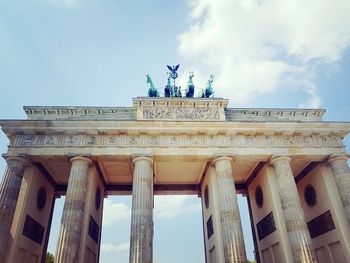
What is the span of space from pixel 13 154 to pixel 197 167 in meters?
13.4

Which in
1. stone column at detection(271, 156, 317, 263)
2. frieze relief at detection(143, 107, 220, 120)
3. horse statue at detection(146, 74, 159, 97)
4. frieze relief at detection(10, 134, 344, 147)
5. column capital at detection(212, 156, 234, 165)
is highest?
horse statue at detection(146, 74, 159, 97)

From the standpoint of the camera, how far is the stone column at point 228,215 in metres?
14.8

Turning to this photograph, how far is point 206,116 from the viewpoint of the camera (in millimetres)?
19672

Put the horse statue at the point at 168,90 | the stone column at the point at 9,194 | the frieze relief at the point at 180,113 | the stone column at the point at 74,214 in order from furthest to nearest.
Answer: the horse statue at the point at 168,90, the frieze relief at the point at 180,113, the stone column at the point at 9,194, the stone column at the point at 74,214

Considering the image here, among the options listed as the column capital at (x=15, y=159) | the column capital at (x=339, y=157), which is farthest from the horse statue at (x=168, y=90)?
the column capital at (x=339, y=157)

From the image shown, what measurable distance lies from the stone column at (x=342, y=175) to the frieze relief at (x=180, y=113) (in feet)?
29.2

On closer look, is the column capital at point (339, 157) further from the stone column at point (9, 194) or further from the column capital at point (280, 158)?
the stone column at point (9, 194)

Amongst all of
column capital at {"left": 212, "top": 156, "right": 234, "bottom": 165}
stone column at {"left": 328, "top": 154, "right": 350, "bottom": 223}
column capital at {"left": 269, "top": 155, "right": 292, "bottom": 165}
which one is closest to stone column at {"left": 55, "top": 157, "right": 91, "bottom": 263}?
column capital at {"left": 212, "top": 156, "right": 234, "bottom": 165}

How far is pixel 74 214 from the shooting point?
613 inches

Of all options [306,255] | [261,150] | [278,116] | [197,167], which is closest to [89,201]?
[197,167]

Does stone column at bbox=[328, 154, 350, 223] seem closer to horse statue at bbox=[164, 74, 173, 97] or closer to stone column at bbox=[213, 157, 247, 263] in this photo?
stone column at bbox=[213, 157, 247, 263]

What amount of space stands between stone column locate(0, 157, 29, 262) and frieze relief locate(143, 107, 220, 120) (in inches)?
359

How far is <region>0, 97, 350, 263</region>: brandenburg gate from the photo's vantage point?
15734 millimetres

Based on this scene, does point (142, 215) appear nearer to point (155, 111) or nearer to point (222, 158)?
point (222, 158)
